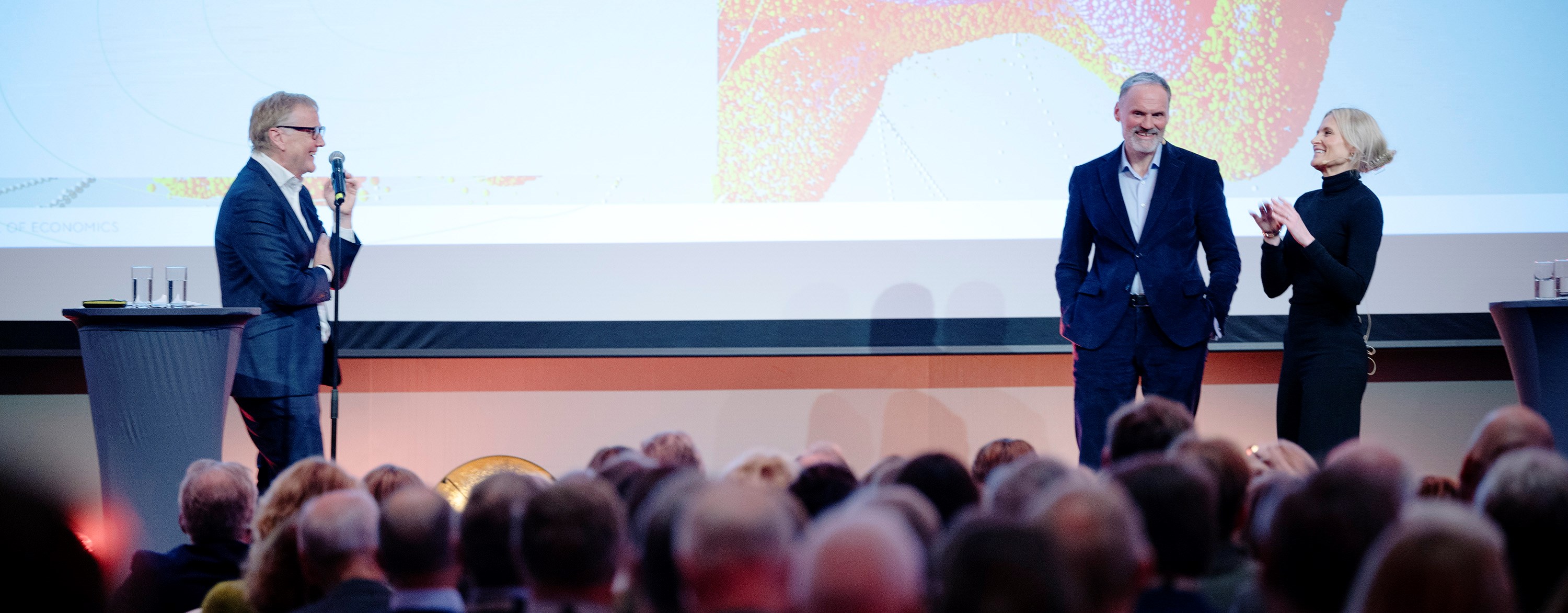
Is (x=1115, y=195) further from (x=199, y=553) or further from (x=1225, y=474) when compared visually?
(x=199, y=553)

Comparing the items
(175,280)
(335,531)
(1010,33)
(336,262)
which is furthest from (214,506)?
(1010,33)

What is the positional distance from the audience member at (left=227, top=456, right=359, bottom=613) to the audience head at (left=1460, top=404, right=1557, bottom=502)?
1907 millimetres

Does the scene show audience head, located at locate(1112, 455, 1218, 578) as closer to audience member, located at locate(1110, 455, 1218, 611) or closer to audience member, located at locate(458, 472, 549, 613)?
audience member, located at locate(1110, 455, 1218, 611)

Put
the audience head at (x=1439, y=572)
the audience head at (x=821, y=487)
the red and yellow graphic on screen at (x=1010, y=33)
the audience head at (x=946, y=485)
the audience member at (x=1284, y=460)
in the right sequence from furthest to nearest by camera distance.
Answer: the red and yellow graphic on screen at (x=1010, y=33)
the audience member at (x=1284, y=460)
the audience head at (x=821, y=487)
the audience head at (x=946, y=485)
the audience head at (x=1439, y=572)

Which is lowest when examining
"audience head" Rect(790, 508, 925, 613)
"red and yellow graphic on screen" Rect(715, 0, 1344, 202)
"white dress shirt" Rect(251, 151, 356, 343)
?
"audience head" Rect(790, 508, 925, 613)

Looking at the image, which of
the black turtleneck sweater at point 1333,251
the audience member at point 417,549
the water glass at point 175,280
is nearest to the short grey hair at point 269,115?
the water glass at point 175,280

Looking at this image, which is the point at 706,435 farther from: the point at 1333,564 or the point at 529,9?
the point at 1333,564

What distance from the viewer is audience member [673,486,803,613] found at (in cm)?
121

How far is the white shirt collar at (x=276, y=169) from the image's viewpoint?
121 inches

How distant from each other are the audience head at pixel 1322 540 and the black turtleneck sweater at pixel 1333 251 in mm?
1788

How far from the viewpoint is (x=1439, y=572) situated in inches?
40.6

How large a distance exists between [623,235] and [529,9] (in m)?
0.93

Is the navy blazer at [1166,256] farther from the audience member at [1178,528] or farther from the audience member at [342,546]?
the audience member at [342,546]

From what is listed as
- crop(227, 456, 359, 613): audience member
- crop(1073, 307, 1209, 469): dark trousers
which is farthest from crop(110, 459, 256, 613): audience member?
crop(1073, 307, 1209, 469): dark trousers
